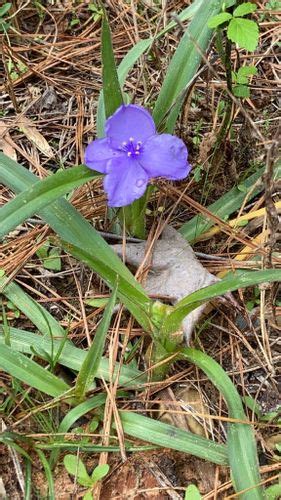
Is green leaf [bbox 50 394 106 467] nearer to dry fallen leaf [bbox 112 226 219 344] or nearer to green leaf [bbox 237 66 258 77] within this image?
dry fallen leaf [bbox 112 226 219 344]

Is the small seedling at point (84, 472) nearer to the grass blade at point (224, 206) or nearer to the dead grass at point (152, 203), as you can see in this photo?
the dead grass at point (152, 203)

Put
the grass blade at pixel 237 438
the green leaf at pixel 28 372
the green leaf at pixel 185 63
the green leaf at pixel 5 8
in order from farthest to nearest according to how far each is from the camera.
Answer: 1. the green leaf at pixel 5 8
2. the green leaf at pixel 185 63
3. the green leaf at pixel 28 372
4. the grass blade at pixel 237 438

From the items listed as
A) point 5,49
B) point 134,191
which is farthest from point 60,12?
point 134,191

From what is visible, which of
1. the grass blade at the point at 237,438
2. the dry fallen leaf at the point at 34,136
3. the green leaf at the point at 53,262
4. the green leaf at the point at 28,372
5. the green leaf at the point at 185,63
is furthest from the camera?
the dry fallen leaf at the point at 34,136

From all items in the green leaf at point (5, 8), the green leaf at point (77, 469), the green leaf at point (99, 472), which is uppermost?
the green leaf at point (5, 8)


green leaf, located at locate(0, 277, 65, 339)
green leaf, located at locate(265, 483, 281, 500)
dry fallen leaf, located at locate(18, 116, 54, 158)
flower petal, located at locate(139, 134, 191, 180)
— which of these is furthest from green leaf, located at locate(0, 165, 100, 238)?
green leaf, located at locate(265, 483, 281, 500)

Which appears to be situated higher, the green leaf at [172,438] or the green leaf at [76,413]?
the green leaf at [76,413]

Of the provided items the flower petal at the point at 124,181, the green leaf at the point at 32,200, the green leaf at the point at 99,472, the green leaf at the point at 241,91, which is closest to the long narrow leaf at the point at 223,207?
the green leaf at the point at 241,91
